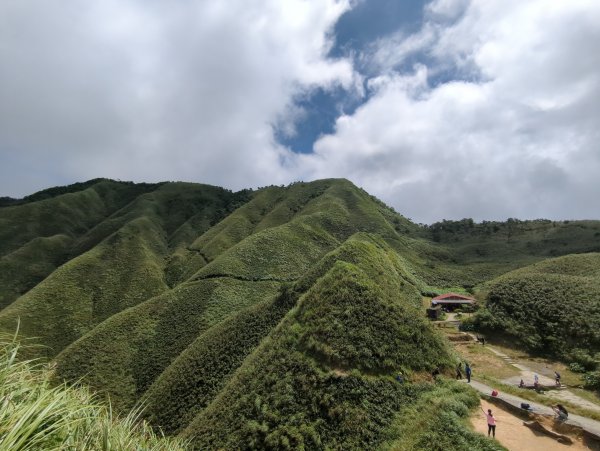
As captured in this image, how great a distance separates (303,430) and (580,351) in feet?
89.7

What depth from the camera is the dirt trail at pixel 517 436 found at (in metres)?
16.4

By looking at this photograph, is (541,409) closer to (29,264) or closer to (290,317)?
(290,317)

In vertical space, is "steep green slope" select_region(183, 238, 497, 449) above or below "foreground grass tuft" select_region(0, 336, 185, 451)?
below

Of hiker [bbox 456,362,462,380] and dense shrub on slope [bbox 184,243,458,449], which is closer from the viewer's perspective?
dense shrub on slope [bbox 184,243,458,449]

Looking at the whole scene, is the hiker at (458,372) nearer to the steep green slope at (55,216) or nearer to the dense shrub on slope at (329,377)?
the dense shrub on slope at (329,377)

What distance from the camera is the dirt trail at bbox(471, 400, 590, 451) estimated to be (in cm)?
1636

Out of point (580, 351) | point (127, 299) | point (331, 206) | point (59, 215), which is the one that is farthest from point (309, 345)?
point (59, 215)

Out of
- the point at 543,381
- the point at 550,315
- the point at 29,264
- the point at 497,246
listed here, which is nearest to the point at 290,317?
the point at 543,381

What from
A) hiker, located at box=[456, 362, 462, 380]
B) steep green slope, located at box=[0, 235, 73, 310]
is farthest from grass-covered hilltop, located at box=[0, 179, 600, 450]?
hiker, located at box=[456, 362, 462, 380]

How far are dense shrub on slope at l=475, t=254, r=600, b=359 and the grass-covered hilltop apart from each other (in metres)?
0.16

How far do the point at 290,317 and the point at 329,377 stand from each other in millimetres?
8611

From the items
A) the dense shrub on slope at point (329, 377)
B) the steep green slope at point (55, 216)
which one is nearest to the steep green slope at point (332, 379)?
the dense shrub on slope at point (329, 377)

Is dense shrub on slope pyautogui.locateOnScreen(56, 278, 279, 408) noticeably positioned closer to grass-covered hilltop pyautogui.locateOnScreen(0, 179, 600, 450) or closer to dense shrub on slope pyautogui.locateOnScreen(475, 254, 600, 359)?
grass-covered hilltop pyautogui.locateOnScreen(0, 179, 600, 450)

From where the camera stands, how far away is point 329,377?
2267 centimetres
